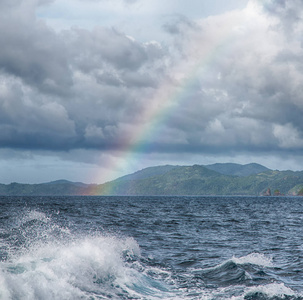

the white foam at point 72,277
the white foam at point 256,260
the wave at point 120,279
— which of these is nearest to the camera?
the white foam at point 72,277

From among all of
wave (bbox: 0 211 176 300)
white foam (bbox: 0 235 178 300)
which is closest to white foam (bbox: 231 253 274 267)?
wave (bbox: 0 211 176 300)

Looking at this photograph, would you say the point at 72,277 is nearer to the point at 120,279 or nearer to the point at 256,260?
the point at 120,279

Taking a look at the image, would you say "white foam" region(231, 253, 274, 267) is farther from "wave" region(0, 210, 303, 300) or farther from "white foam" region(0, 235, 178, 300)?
"white foam" region(0, 235, 178, 300)

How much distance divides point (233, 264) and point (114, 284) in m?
8.81

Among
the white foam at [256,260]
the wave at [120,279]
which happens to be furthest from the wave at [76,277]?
the white foam at [256,260]

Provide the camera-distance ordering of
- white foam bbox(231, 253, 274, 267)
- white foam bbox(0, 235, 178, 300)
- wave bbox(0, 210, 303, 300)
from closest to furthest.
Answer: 1. white foam bbox(0, 235, 178, 300)
2. wave bbox(0, 210, 303, 300)
3. white foam bbox(231, 253, 274, 267)

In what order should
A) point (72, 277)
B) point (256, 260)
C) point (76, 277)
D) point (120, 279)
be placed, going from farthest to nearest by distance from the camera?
point (256, 260) → point (120, 279) → point (76, 277) → point (72, 277)

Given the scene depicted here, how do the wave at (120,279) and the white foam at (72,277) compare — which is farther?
the wave at (120,279)

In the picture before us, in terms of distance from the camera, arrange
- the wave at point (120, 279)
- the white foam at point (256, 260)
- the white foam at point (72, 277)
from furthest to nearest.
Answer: the white foam at point (256, 260), the wave at point (120, 279), the white foam at point (72, 277)

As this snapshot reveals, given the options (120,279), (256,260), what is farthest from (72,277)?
(256,260)

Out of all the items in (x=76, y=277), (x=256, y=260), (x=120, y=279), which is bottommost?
(x=256, y=260)

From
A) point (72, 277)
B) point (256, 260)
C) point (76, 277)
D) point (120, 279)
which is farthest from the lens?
point (256, 260)

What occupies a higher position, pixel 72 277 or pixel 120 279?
pixel 72 277

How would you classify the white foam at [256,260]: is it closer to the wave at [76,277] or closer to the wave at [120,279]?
the wave at [120,279]
